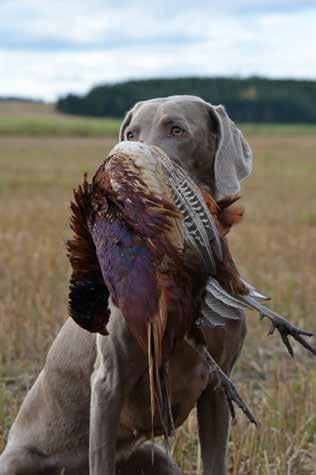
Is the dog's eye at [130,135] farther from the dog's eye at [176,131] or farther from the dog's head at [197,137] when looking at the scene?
the dog's eye at [176,131]

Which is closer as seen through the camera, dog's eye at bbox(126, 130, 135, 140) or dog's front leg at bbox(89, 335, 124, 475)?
dog's front leg at bbox(89, 335, 124, 475)

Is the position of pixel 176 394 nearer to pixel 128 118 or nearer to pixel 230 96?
pixel 128 118

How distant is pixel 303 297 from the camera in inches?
302

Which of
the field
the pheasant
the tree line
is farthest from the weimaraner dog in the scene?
the tree line

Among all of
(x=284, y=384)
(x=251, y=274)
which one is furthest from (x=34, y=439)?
(x=251, y=274)

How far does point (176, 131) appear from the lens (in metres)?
3.63

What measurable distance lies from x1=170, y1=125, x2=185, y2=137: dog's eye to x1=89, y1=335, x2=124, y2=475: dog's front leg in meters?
0.87

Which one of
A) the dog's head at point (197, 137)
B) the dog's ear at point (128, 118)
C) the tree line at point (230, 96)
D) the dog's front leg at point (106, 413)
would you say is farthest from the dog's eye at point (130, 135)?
the tree line at point (230, 96)

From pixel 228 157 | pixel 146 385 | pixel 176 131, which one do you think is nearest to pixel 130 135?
pixel 176 131

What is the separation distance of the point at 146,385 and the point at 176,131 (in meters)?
1.01

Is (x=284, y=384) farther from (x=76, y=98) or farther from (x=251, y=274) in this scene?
(x=76, y=98)

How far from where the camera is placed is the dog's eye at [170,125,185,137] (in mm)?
3629

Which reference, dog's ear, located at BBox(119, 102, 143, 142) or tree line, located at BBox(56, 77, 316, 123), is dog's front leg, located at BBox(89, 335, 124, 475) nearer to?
dog's ear, located at BBox(119, 102, 143, 142)

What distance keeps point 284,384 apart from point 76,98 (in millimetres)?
67227
